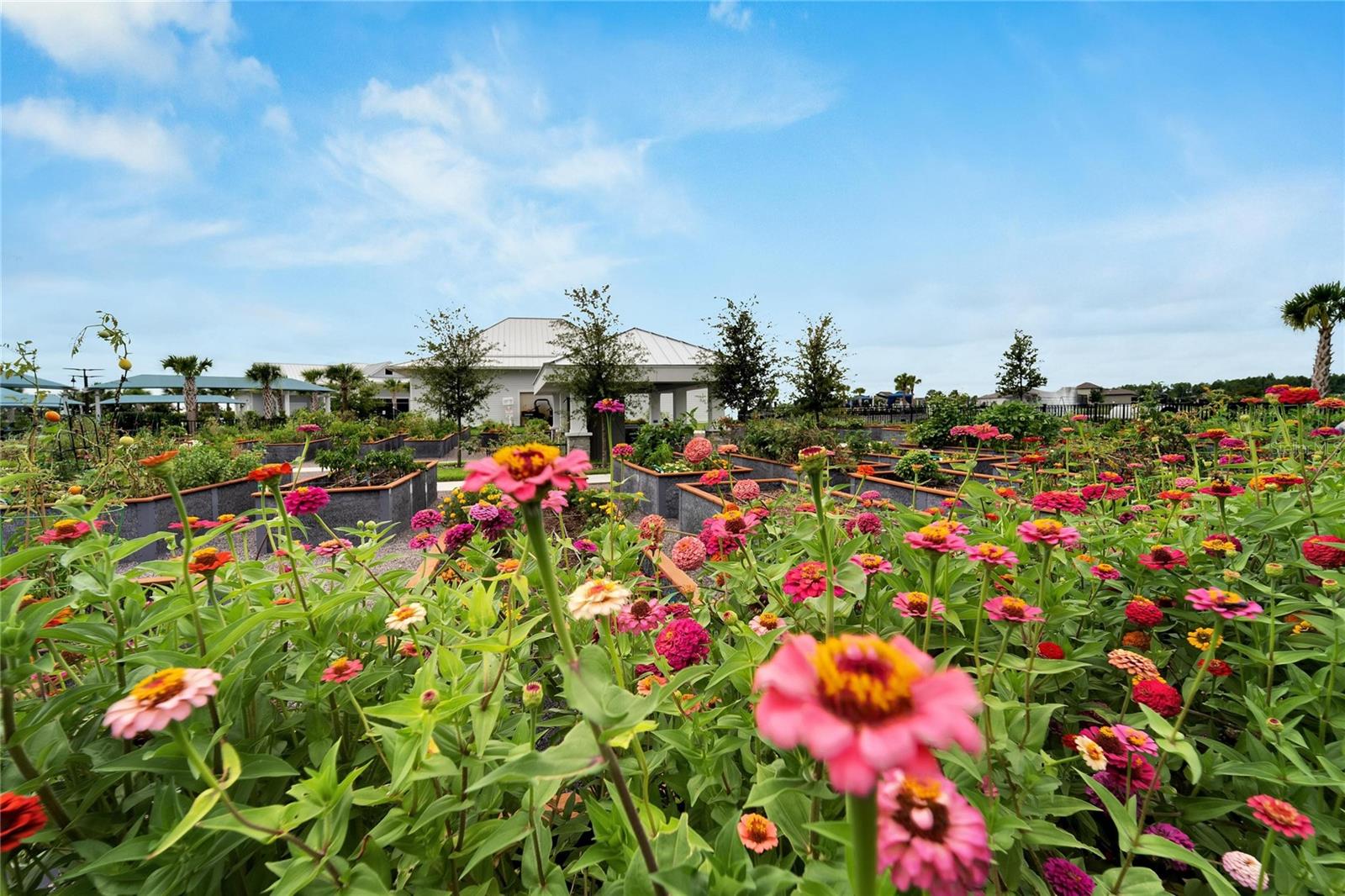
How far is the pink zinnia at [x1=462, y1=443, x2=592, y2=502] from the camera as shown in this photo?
1.91 feet

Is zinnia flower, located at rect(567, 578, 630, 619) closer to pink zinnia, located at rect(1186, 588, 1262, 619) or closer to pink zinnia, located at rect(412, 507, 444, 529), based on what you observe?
pink zinnia, located at rect(1186, 588, 1262, 619)

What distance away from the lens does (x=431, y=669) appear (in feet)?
2.72

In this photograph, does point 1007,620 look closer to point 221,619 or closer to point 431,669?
point 431,669

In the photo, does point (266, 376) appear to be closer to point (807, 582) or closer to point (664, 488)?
point (664, 488)

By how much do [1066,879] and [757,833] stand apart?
536 millimetres

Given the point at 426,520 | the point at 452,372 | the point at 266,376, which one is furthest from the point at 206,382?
the point at 426,520

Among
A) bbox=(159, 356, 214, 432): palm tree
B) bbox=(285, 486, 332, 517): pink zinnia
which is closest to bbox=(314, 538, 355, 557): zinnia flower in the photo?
bbox=(285, 486, 332, 517): pink zinnia

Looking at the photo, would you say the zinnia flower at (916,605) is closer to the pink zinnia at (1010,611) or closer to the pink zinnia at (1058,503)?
the pink zinnia at (1010,611)

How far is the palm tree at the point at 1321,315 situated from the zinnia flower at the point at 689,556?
21822mm

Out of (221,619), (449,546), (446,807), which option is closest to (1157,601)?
(446,807)

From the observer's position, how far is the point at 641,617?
1229 mm

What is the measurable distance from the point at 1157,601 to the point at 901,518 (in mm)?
715

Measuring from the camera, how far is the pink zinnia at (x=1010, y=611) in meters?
0.94

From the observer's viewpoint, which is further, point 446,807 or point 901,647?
point 446,807
